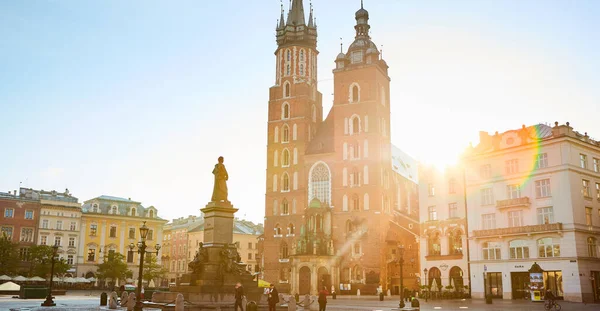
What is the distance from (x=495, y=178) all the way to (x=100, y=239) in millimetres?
54345

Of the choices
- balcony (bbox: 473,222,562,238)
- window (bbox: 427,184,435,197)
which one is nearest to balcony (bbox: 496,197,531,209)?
balcony (bbox: 473,222,562,238)

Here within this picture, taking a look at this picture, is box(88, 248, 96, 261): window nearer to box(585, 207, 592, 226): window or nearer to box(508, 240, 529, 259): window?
box(508, 240, 529, 259): window

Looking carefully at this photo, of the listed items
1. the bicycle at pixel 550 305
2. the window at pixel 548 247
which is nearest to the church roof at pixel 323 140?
the window at pixel 548 247

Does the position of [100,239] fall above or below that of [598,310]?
above

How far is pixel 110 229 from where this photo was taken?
7769 cm

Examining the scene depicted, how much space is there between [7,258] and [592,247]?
58752mm

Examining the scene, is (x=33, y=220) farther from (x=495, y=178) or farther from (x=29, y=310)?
(x=495, y=178)

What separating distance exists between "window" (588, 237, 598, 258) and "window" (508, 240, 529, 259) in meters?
4.47

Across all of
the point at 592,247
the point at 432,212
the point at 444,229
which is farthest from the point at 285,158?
the point at 592,247

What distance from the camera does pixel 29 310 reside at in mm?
24531

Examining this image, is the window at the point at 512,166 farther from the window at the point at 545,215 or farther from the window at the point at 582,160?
the window at the point at 582,160

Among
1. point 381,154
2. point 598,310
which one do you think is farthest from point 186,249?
point 598,310

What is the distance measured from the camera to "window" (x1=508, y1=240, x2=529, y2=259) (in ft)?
144

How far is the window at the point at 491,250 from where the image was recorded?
46.0 m
